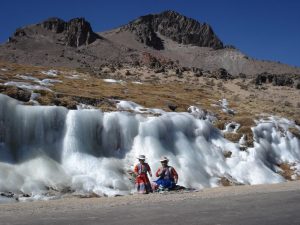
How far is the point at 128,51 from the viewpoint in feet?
443

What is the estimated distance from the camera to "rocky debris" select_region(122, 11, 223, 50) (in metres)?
177

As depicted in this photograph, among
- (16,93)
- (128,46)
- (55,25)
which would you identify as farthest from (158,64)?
(55,25)

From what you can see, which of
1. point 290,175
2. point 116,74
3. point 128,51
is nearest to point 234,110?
point 290,175

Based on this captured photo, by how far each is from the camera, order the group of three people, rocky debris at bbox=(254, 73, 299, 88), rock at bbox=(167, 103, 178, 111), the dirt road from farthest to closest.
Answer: rocky debris at bbox=(254, 73, 299, 88), rock at bbox=(167, 103, 178, 111), the group of three people, the dirt road

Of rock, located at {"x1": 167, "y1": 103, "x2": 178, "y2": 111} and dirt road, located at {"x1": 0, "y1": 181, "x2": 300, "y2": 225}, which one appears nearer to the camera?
dirt road, located at {"x1": 0, "y1": 181, "x2": 300, "y2": 225}

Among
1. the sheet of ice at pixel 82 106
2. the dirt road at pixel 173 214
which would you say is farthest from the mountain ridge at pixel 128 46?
the dirt road at pixel 173 214

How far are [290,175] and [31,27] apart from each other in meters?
123

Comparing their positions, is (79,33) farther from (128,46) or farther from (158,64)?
(158,64)

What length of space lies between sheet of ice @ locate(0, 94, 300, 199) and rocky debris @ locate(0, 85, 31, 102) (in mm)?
2477

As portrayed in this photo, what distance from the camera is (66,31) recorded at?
454 ft

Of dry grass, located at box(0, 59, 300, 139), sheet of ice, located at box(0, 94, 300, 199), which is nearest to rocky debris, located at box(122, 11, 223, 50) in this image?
dry grass, located at box(0, 59, 300, 139)

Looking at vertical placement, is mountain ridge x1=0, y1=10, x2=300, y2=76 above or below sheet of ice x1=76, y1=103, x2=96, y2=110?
above

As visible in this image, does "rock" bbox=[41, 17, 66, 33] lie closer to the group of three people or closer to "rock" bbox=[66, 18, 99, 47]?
"rock" bbox=[66, 18, 99, 47]

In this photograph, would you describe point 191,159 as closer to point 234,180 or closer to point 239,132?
point 234,180
